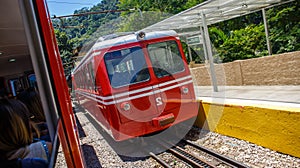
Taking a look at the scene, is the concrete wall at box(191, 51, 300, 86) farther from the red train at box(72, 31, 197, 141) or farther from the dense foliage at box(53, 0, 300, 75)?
the red train at box(72, 31, 197, 141)

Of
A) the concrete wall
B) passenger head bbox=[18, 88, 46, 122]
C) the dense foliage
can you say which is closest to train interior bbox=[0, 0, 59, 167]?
passenger head bbox=[18, 88, 46, 122]

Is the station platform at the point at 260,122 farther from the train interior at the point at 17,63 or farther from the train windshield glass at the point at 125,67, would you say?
the train interior at the point at 17,63

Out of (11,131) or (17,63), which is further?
(17,63)

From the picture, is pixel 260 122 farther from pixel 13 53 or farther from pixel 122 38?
pixel 13 53

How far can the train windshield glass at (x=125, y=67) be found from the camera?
6.03 meters

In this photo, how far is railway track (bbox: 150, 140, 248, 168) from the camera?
4.59 meters

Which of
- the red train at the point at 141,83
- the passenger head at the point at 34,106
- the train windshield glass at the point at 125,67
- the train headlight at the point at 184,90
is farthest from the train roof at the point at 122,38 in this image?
the passenger head at the point at 34,106

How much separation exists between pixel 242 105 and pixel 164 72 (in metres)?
2.00

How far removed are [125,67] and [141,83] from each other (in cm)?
52

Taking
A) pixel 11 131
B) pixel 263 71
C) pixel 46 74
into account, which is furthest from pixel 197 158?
pixel 263 71

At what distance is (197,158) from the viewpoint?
5043 millimetres

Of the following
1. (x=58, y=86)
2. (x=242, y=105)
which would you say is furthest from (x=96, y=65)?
(x=58, y=86)

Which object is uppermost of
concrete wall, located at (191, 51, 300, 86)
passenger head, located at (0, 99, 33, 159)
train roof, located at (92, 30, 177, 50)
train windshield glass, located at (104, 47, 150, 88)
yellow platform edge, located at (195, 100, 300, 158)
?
train roof, located at (92, 30, 177, 50)

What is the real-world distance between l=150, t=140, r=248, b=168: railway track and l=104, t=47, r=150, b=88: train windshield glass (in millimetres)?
1747
